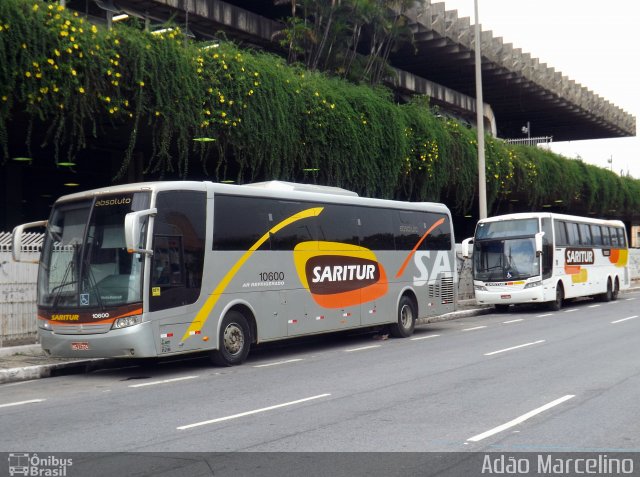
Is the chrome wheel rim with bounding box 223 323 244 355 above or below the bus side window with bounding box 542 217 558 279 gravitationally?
below

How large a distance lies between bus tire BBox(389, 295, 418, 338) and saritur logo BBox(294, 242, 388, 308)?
101 centimetres

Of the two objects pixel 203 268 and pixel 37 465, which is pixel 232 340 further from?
pixel 37 465

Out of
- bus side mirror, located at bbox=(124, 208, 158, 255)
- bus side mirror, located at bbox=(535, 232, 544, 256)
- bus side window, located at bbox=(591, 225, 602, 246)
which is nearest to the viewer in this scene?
bus side mirror, located at bbox=(124, 208, 158, 255)

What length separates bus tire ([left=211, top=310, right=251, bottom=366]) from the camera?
46.1ft

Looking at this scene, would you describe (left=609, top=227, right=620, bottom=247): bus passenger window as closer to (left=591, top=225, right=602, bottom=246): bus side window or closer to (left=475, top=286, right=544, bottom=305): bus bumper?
(left=591, top=225, right=602, bottom=246): bus side window

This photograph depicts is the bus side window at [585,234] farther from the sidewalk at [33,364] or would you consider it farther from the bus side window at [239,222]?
the sidewalk at [33,364]

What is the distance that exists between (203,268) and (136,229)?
6.56 feet

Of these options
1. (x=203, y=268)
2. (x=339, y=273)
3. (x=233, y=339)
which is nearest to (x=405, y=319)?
(x=339, y=273)

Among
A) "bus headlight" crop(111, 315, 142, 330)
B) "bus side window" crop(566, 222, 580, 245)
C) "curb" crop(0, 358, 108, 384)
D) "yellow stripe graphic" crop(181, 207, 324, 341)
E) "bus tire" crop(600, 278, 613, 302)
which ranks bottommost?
"curb" crop(0, 358, 108, 384)

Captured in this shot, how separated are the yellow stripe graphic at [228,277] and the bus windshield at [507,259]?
1280 cm

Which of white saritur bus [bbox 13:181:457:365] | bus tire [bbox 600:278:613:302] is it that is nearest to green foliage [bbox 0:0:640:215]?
white saritur bus [bbox 13:181:457:365]

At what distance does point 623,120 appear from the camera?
223ft

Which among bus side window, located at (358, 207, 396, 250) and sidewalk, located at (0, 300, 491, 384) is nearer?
sidewalk, located at (0, 300, 491, 384)

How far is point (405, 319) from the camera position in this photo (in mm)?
19797
